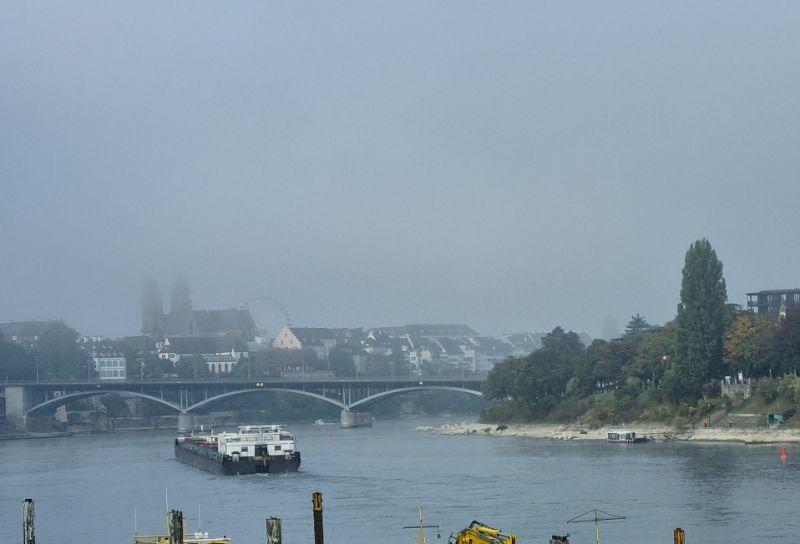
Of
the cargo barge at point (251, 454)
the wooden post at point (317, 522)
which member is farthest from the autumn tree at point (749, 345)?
the wooden post at point (317, 522)

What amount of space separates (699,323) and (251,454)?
3518 centimetres

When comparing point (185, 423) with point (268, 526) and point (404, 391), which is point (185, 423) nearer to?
point (404, 391)

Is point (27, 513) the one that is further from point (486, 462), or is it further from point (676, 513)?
point (486, 462)

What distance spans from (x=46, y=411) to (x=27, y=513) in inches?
5209

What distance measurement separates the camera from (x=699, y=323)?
108m

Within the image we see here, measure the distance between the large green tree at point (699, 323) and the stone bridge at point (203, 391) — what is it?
40.9 meters

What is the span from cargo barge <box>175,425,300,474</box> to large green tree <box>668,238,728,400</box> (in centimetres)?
3041

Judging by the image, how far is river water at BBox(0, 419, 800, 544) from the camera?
58.2 metres

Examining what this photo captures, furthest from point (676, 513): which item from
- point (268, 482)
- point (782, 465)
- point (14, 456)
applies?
point (14, 456)

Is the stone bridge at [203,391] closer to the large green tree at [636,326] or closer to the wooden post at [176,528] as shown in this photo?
the large green tree at [636,326]

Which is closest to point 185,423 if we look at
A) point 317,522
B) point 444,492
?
point 444,492

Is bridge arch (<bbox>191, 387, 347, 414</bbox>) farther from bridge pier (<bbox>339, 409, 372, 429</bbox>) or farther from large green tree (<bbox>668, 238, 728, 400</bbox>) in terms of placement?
large green tree (<bbox>668, 238, 728, 400</bbox>)

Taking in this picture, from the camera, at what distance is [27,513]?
42.6m

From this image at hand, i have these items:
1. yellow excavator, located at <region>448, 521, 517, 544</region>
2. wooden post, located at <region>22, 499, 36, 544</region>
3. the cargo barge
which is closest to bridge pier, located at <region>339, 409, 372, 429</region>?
the cargo barge
